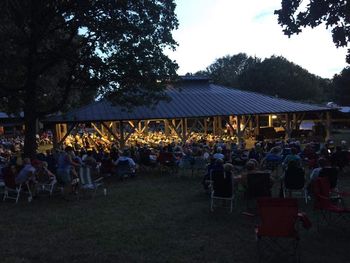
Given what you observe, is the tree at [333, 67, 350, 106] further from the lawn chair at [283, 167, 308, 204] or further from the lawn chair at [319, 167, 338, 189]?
the lawn chair at [319, 167, 338, 189]

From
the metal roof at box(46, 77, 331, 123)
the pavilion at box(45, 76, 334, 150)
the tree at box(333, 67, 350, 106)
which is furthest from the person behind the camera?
the tree at box(333, 67, 350, 106)

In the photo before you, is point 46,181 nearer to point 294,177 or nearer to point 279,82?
point 294,177

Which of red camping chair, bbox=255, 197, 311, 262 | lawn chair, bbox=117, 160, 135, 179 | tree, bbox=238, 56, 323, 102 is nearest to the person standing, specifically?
lawn chair, bbox=117, 160, 135, 179

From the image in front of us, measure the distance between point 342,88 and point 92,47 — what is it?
4465cm

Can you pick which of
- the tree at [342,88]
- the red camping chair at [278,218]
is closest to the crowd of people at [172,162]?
the red camping chair at [278,218]

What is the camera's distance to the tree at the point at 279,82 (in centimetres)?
6988

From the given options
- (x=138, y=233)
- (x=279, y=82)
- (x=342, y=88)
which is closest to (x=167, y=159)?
(x=138, y=233)

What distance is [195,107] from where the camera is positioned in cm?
2791

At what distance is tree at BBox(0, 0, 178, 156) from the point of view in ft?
57.1

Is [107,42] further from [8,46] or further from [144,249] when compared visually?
[144,249]

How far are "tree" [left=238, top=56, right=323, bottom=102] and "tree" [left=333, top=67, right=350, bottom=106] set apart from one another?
9.66 meters

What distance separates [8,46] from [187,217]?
10.9m

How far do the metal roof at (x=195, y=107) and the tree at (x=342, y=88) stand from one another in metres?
25.8

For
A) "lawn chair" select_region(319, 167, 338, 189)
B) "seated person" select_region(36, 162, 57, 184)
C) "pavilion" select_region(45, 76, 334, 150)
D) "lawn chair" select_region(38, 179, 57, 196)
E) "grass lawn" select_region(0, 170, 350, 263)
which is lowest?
"grass lawn" select_region(0, 170, 350, 263)
